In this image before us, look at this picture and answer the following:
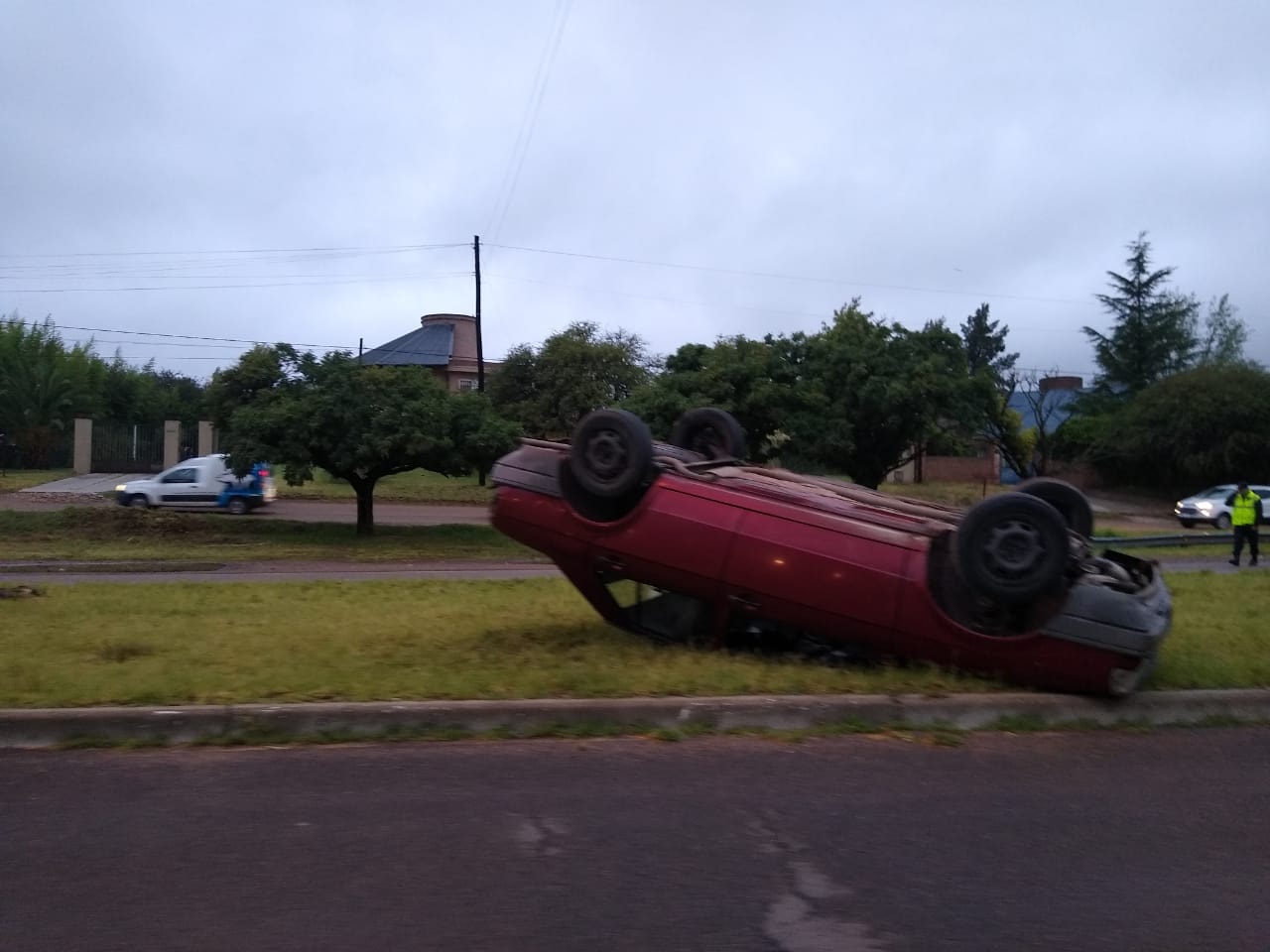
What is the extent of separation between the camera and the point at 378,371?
1109 inches

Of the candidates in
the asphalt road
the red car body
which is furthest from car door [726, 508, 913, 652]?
the asphalt road

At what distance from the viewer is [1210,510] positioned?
37.6m

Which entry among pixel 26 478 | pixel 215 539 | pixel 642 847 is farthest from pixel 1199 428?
pixel 642 847

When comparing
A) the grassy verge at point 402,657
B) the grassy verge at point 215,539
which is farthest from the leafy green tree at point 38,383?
the grassy verge at point 402,657

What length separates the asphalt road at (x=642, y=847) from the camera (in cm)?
449

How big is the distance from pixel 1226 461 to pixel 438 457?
112 ft

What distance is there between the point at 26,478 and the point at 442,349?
22.9m

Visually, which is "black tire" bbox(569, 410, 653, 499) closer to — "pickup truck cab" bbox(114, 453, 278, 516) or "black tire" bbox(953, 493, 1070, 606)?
"black tire" bbox(953, 493, 1070, 606)

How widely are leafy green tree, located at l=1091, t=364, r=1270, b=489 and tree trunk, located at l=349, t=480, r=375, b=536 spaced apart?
34.0m

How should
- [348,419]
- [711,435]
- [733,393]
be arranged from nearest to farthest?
[711,435] → [348,419] → [733,393]

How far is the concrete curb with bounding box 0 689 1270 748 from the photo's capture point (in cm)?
694

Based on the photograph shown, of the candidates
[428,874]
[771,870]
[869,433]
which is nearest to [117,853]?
[428,874]

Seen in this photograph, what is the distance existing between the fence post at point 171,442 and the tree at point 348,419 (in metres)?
21.4

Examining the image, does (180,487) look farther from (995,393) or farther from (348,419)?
(995,393)
